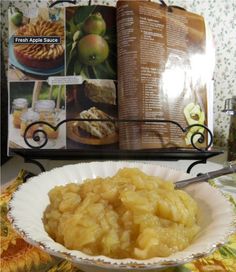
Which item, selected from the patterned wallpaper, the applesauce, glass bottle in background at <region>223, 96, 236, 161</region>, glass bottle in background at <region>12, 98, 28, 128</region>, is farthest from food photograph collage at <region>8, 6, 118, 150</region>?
the applesauce

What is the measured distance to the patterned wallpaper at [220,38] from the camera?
0.97 metres

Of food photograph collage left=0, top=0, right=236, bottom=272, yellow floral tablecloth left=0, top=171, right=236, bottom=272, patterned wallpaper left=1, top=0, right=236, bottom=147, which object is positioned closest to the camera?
yellow floral tablecloth left=0, top=171, right=236, bottom=272

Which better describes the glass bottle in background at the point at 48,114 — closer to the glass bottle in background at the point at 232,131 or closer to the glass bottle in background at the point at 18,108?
the glass bottle in background at the point at 18,108

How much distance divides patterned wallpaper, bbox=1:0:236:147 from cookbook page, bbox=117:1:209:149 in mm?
175

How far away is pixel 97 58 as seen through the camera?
85cm

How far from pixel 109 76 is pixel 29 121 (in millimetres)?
237

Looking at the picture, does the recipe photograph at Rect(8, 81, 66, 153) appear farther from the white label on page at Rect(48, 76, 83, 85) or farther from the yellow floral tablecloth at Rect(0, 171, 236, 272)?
the yellow floral tablecloth at Rect(0, 171, 236, 272)

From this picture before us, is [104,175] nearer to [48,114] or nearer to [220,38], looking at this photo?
[48,114]

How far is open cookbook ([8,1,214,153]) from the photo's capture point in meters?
0.81

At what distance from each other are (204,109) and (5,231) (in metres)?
0.58

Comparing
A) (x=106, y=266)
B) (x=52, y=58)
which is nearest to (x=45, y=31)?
(x=52, y=58)

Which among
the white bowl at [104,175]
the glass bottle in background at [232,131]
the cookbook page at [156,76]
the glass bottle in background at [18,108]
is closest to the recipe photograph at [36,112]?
the glass bottle in background at [18,108]

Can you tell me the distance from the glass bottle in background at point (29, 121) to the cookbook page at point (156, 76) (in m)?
0.22

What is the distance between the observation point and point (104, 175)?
51cm
